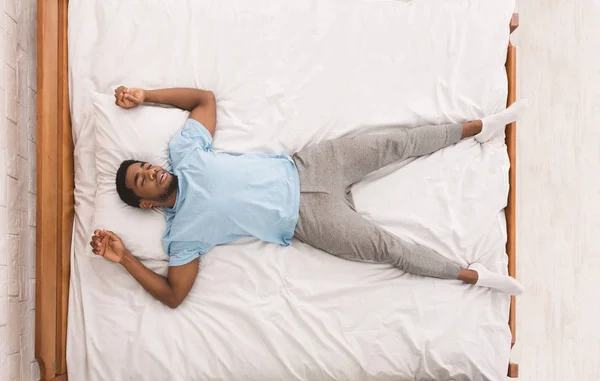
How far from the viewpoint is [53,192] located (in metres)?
1.51

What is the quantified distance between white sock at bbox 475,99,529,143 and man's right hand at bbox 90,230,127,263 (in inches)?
50.5

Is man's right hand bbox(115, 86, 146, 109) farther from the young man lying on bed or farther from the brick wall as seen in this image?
the brick wall

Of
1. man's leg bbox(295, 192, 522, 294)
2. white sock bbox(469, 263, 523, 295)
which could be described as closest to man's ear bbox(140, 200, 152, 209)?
man's leg bbox(295, 192, 522, 294)

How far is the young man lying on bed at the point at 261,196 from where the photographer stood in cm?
150

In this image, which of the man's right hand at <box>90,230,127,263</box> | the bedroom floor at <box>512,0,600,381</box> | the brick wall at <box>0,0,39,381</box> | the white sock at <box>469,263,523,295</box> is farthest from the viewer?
the bedroom floor at <box>512,0,600,381</box>

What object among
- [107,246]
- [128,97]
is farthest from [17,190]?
[128,97]

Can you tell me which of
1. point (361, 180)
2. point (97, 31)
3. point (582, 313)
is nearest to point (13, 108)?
point (97, 31)

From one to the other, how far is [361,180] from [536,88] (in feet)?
3.32

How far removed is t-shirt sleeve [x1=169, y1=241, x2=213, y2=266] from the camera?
1.50m

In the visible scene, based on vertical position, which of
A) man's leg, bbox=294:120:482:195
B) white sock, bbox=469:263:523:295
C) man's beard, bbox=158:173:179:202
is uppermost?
man's leg, bbox=294:120:482:195

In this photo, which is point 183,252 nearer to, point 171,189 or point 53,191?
point 171,189

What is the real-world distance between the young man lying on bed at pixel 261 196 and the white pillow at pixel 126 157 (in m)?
0.03

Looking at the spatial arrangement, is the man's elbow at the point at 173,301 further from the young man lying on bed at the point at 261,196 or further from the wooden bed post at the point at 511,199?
the wooden bed post at the point at 511,199

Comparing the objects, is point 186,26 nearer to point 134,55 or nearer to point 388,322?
point 134,55
